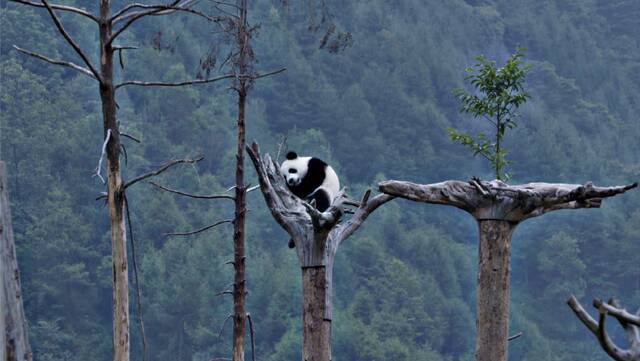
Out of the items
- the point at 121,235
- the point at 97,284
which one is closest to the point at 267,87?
the point at 97,284

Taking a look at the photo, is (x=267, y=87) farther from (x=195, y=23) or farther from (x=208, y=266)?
(x=208, y=266)

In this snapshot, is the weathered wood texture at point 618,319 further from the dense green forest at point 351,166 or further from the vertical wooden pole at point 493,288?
the dense green forest at point 351,166

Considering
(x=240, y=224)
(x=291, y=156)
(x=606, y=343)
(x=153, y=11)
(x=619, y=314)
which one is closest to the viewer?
(x=619, y=314)

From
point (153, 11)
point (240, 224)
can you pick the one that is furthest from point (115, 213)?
point (240, 224)

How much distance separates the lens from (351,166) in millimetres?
86812

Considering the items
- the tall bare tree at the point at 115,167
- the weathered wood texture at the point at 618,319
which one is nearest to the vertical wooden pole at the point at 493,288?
the tall bare tree at the point at 115,167

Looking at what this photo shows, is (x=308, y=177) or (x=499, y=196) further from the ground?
(x=308, y=177)

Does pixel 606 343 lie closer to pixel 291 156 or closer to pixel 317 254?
pixel 317 254

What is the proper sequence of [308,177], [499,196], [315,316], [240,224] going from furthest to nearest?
[308,177] < [240,224] < [315,316] < [499,196]

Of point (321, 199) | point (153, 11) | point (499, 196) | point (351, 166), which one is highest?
point (351, 166)

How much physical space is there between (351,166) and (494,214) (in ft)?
259

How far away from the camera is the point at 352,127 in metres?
88.5

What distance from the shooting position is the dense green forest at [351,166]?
65062mm

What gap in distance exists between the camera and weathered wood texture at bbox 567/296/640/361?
16.6ft
